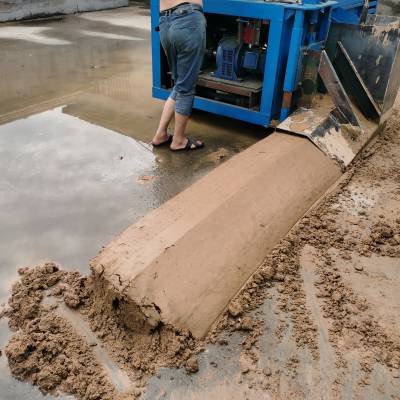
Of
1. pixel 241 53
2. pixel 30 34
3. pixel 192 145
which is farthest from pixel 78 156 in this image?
pixel 30 34

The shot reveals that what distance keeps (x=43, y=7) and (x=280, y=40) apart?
7805mm

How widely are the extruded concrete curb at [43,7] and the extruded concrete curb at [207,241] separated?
7935 millimetres

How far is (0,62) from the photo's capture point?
5.89 meters

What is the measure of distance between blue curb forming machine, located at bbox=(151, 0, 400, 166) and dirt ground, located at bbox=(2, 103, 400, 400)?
1194mm

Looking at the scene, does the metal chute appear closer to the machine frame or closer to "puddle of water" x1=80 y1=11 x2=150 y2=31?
the machine frame

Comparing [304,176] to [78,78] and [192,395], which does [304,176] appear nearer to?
[192,395]

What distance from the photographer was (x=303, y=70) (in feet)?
11.5

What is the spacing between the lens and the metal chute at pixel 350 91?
132 inches

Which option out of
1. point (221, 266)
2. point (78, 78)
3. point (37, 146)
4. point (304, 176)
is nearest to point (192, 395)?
point (221, 266)

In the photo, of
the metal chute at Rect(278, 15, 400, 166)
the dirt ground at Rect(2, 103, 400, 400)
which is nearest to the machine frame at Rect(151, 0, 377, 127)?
the metal chute at Rect(278, 15, 400, 166)

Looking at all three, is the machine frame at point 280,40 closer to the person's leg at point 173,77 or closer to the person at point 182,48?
the person at point 182,48

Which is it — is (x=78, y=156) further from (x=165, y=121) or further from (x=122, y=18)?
(x=122, y=18)

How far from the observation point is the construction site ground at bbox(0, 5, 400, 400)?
173 centimetres

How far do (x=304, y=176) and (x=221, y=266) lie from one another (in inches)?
46.8
